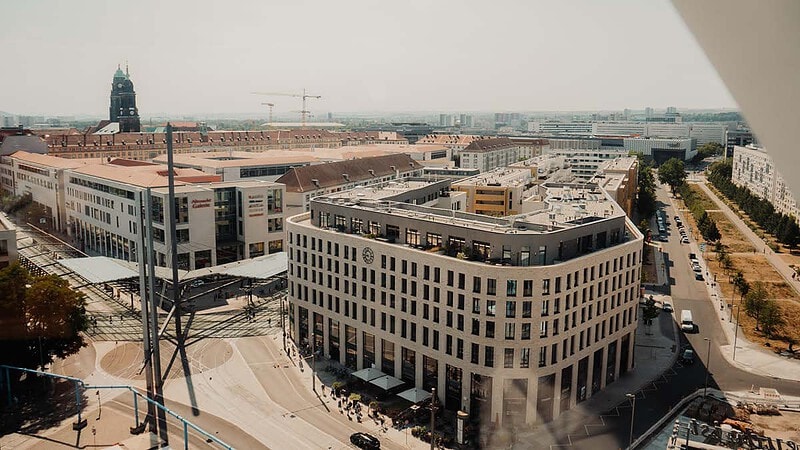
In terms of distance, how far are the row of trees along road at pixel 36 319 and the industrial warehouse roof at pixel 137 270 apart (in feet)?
13.6

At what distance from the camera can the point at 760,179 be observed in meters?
65.6

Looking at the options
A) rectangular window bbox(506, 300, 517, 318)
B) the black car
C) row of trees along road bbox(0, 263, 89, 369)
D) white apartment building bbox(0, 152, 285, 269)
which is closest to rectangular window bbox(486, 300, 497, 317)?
rectangular window bbox(506, 300, 517, 318)

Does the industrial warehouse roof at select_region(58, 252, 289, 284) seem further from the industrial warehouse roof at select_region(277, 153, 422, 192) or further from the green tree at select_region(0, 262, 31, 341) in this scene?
the industrial warehouse roof at select_region(277, 153, 422, 192)

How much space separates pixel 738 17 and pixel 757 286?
37806 mm

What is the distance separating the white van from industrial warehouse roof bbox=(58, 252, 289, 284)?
1932 cm

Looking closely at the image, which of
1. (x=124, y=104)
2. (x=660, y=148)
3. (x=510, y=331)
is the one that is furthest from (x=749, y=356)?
(x=660, y=148)

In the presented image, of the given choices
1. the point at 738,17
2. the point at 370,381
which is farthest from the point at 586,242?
the point at 738,17

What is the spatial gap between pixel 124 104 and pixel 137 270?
62072 mm

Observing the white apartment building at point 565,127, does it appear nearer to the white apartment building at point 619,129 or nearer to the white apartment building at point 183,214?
the white apartment building at point 619,129

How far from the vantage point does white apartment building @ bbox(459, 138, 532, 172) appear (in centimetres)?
7669

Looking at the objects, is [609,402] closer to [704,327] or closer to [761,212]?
[704,327]

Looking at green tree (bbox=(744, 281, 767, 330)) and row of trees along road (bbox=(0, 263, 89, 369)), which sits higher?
row of trees along road (bbox=(0, 263, 89, 369))

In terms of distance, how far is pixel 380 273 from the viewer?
23953mm

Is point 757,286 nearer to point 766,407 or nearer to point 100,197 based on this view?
point 766,407
